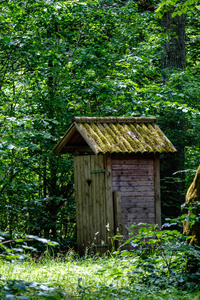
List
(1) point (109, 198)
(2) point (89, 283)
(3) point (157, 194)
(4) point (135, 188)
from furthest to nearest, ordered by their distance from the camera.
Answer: (3) point (157, 194)
(4) point (135, 188)
(1) point (109, 198)
(2) point (89, 283)

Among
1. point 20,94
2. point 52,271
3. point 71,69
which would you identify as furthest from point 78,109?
point 52,271

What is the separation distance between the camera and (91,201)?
8.18 meters

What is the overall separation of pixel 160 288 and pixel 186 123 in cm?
711

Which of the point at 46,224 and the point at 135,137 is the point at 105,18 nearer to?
the point at 135,137

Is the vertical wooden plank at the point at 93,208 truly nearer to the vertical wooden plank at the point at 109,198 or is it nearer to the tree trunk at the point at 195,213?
the vertical wooden plank at the point at 109,198

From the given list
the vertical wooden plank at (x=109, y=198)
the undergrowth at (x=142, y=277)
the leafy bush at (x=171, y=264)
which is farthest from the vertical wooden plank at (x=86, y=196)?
the leafy bush at (x=171, y=264)

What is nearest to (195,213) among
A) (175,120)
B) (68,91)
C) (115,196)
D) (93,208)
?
(115,196)

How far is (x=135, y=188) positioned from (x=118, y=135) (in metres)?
1.14

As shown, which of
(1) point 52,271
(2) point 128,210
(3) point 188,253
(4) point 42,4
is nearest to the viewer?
(3) point 188,253

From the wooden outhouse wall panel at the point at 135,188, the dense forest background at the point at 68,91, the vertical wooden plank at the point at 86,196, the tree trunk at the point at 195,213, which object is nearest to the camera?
the tree trunk at the point at 195,213

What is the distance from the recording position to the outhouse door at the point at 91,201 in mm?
7836

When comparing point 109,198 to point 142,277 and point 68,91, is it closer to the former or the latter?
point 142,277

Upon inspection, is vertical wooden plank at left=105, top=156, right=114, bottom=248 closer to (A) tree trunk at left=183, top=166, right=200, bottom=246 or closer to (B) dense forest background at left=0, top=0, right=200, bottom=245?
(B) dense forest background at left=0, top=0, right=200, bottom=245

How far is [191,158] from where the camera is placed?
11703 millimetres
